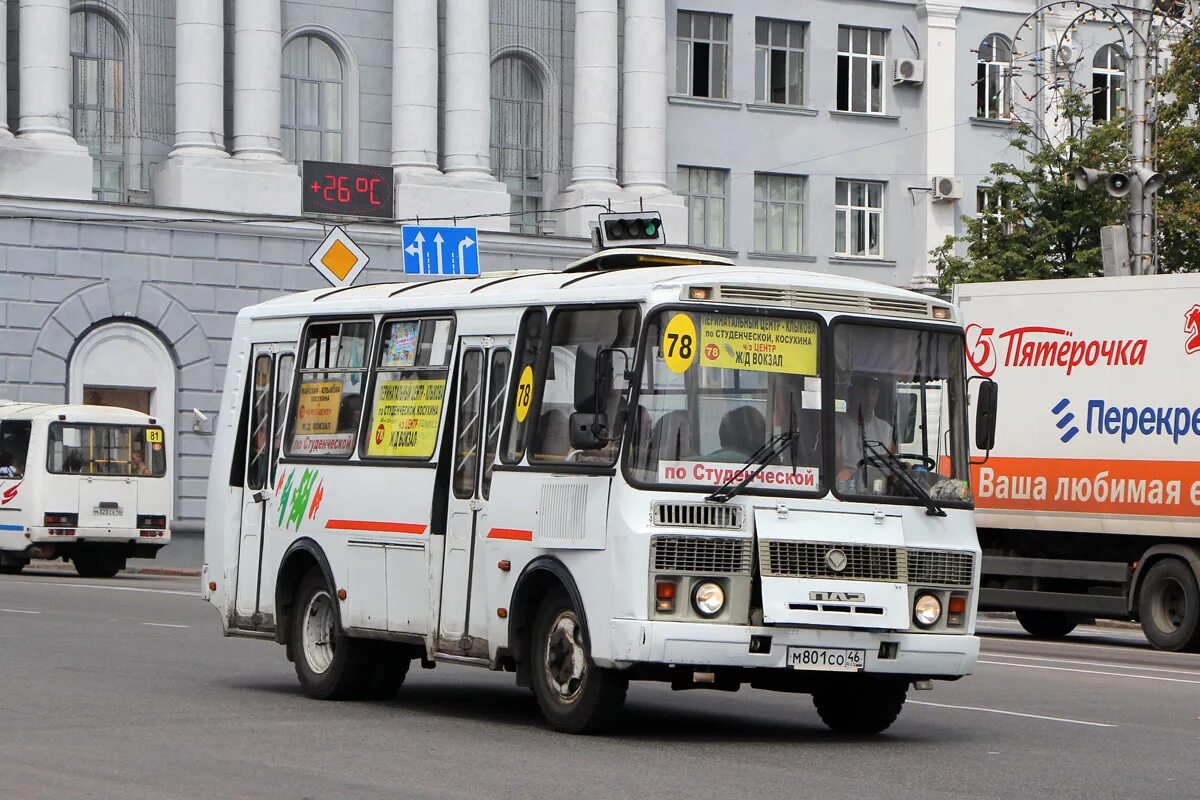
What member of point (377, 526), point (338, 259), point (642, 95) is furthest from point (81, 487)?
point (377, 526)

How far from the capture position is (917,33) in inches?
1999

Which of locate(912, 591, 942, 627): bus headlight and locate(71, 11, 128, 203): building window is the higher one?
locate(71, 11, 128, 203): building window

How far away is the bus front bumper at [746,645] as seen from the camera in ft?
40.1

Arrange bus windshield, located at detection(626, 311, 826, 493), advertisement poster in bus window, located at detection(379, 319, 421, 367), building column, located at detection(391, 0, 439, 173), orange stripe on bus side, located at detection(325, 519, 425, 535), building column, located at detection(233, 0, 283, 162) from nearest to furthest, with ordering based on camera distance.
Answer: bus windshield, located at detection(626, 311, 826, 493), orange stripe on bus side, located at detection(325, 519, 425, 535), advertisement poster in bus window, located at detection(379, 319, 421, 367), building column, located at detection(233, 0, 283, 162), building column, located at detection(391, 0, 439, 173)

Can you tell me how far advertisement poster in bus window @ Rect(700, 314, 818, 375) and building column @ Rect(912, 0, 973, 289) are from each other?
3800 centimetres

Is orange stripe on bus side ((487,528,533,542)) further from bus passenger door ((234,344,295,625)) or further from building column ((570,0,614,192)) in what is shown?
building column ((570,0,614,192))

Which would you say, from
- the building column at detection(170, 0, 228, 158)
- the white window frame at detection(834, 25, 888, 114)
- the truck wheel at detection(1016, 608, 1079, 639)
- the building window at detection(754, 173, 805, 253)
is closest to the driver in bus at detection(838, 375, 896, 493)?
the truck wheel at detection(1016, 608, 1079, 639)

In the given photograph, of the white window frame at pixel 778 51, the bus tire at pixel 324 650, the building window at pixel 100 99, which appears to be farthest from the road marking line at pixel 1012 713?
the white window frame at pixel 778 51

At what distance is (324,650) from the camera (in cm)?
1524

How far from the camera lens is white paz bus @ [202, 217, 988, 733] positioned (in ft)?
40.8

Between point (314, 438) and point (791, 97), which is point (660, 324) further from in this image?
point (791, 97)

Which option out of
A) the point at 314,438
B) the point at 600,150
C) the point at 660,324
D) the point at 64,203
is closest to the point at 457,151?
the point at 600,150

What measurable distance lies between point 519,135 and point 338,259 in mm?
20369

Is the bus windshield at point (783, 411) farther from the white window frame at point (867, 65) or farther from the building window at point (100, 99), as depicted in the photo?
the white window frame at point (867, 65)
